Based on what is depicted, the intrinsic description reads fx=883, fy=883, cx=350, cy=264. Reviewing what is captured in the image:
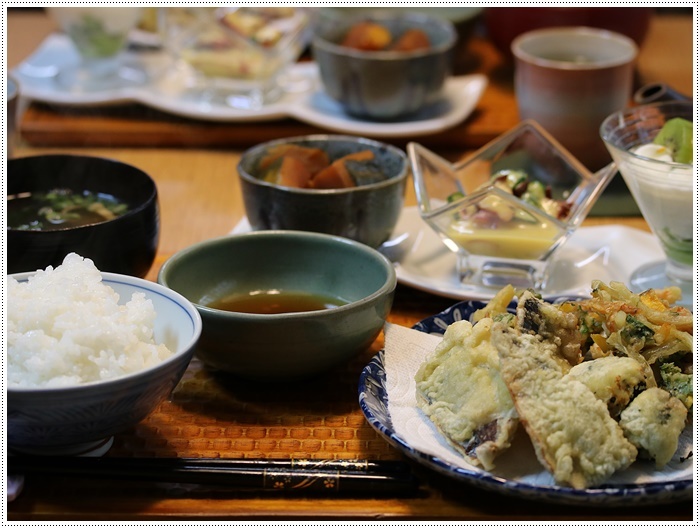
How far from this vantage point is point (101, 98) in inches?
138

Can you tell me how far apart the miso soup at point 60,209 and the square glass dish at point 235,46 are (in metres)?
1.44

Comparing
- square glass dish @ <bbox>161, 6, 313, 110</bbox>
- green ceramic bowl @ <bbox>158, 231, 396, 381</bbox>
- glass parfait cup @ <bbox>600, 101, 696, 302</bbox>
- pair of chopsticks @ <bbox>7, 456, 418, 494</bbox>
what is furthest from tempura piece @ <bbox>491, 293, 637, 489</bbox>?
square glass dish @ <bbox>161, 6, 313, 110</bbox>

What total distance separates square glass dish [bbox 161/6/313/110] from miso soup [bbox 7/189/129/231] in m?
1.44

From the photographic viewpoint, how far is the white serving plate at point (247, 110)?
336 centimetres

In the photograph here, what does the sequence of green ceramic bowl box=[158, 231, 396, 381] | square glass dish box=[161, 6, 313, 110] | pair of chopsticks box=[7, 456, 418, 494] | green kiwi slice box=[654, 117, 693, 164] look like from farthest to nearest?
square glass dish box=[161, 6, 313, 110], green kiwi slice box=[654, 117, 693, 164], green ceramic bowl box=[158, 231, 396, 381], pair of chopsticks box=[7, 456, 418, 494]

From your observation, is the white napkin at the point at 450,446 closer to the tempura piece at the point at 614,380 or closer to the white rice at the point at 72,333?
the tempura piece at the point at 614,380

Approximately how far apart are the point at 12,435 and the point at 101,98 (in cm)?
237

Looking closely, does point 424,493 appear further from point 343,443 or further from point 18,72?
point 18,72

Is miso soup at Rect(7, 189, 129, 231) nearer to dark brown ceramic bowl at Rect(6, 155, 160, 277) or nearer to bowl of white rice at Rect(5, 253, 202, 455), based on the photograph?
dark brown ceramic bowl at Rect(6, 155, 160, 277)

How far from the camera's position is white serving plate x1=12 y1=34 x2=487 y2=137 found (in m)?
3.36

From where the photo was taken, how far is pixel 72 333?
139 centimetres

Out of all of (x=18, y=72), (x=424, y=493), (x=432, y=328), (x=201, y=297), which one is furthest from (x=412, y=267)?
(x=18, y=72)

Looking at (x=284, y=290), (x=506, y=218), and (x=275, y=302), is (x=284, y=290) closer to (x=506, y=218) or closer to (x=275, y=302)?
(x=275, y=302)

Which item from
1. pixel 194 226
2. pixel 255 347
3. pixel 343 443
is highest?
pixel 255 347
